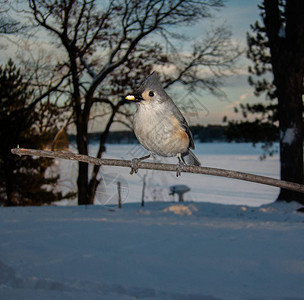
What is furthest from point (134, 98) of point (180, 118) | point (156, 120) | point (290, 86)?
point (290, 86)

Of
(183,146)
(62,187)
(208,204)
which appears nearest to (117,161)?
(183,146)

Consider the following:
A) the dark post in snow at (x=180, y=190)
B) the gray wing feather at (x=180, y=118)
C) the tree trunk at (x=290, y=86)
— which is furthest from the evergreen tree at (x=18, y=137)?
the gray wing feather at (x=180, y=118)

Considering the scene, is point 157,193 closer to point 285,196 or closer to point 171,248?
point 285,196

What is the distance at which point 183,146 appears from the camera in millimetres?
1827

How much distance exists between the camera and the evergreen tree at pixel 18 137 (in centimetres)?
1539

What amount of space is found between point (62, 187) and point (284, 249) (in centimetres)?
1679

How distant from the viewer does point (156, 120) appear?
150cm

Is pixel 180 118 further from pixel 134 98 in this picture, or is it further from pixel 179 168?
pixel 134 98

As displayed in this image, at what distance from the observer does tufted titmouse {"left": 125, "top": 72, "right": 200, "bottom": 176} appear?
1321 mm

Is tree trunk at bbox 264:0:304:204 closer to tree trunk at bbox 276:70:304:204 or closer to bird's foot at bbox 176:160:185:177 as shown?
tree trunk at bbox 276:70:304:204

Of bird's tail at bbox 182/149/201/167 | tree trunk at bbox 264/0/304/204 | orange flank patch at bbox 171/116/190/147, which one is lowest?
bird's tail at bbox 182/149/201/167

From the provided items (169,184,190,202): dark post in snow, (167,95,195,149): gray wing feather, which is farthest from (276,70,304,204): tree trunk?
(167,95,195,149): gray wing feather

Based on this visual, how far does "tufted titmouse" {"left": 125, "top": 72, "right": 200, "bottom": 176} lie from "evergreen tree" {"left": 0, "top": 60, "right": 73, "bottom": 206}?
13.1 meters

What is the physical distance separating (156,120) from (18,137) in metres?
15.5
